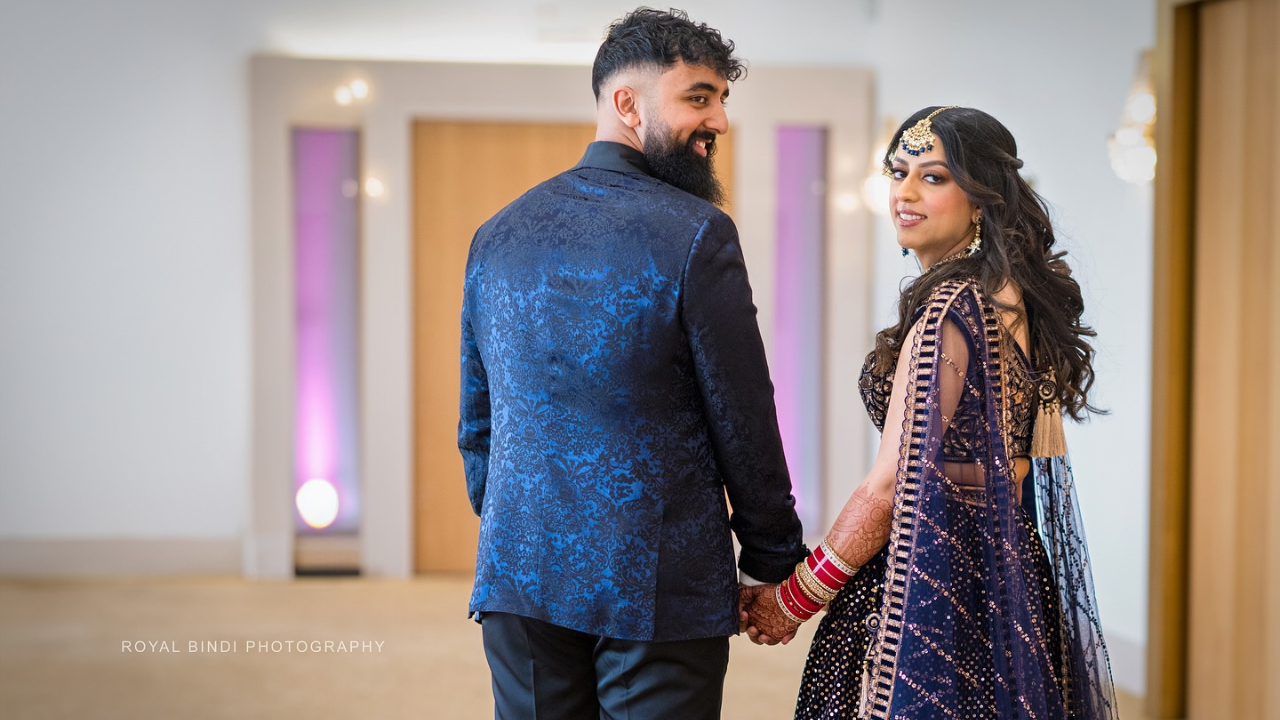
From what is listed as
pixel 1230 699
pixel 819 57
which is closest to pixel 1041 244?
pixel 1230 699

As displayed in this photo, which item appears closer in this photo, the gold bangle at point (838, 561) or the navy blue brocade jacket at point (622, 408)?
the navy blue brocade jacket at point (622, 408)

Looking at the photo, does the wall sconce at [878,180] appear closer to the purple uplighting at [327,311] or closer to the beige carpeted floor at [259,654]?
the beige carpeted floor at [259,654]

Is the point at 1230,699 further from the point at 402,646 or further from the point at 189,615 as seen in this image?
the point at 189,615

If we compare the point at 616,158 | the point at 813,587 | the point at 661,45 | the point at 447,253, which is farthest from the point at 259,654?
the point at 661,45

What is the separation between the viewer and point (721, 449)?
1.56m

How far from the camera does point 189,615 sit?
4.42 metres

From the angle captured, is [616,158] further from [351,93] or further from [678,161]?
[351,93]

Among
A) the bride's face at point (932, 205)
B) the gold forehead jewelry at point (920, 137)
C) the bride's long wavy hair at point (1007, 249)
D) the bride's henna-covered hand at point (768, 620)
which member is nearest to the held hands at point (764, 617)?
the bride's henna-covered hand at point (768, 620)

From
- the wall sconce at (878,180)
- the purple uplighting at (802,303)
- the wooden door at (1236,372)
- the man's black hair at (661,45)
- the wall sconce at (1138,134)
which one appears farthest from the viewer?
the purple uplighting at (802,303)

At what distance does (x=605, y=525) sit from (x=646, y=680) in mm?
225

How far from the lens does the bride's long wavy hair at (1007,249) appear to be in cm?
164

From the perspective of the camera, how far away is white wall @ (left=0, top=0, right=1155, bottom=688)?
4.91 m

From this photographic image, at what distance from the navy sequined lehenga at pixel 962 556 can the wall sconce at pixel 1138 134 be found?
194 centimetres

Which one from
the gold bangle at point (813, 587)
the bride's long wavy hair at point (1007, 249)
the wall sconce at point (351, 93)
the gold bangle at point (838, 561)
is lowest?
the gold bangle at point (813, 587)
